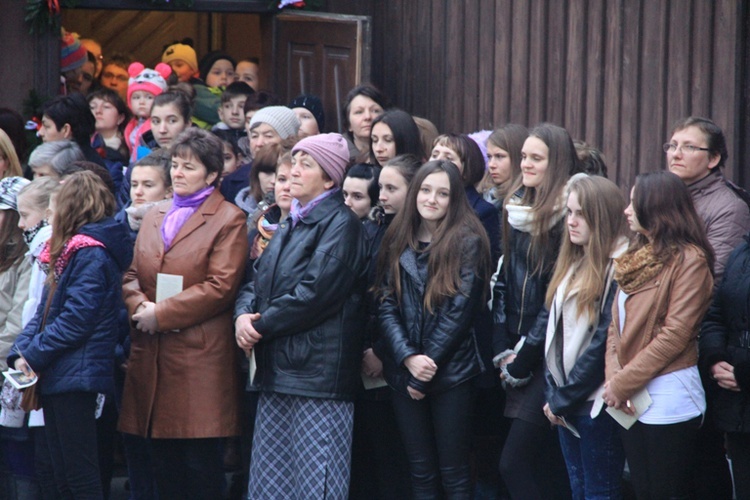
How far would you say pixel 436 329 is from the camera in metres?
5.32

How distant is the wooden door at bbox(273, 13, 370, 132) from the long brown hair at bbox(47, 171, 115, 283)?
13.5 feet

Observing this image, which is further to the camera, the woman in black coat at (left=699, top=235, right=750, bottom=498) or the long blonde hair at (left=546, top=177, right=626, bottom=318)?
the long blonde hair at (left=546, top=177, right=626, bottom=318)

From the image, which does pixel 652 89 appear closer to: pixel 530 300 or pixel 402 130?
pixel 402 130

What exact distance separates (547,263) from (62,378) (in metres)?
2.32

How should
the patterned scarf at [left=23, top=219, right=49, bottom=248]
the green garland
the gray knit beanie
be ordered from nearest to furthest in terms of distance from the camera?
1. the patterned scarf at [left=23, top=219, right=49, bottom=248]
2. the gray knit beanie
3. the green garland

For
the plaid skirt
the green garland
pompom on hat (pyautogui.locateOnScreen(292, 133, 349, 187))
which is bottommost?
the plaid skirt

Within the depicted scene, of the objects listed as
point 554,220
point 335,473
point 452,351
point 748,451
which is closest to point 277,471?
point 335,473

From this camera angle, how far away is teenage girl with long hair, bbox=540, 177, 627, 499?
4.92 m


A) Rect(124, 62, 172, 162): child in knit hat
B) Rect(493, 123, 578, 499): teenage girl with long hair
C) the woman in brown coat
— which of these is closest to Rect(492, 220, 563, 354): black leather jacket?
Rect(493, 123, 578, 499): teenage girl with long hair

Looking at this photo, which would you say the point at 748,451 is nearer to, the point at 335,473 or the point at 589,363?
the point at 589,363

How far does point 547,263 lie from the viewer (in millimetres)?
5293

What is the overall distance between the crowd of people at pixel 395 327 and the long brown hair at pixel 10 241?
12 millimetres

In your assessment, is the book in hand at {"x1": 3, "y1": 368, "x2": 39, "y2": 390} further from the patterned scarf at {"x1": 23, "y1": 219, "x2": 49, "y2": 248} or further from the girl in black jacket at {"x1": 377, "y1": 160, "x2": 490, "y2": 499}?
the girl in black jacket at {"x1": 377, "y1": 160, "x2": 490, "y2": 499}

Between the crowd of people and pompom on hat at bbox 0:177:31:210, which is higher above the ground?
pompom on hat at bbox 0:177:31:210
